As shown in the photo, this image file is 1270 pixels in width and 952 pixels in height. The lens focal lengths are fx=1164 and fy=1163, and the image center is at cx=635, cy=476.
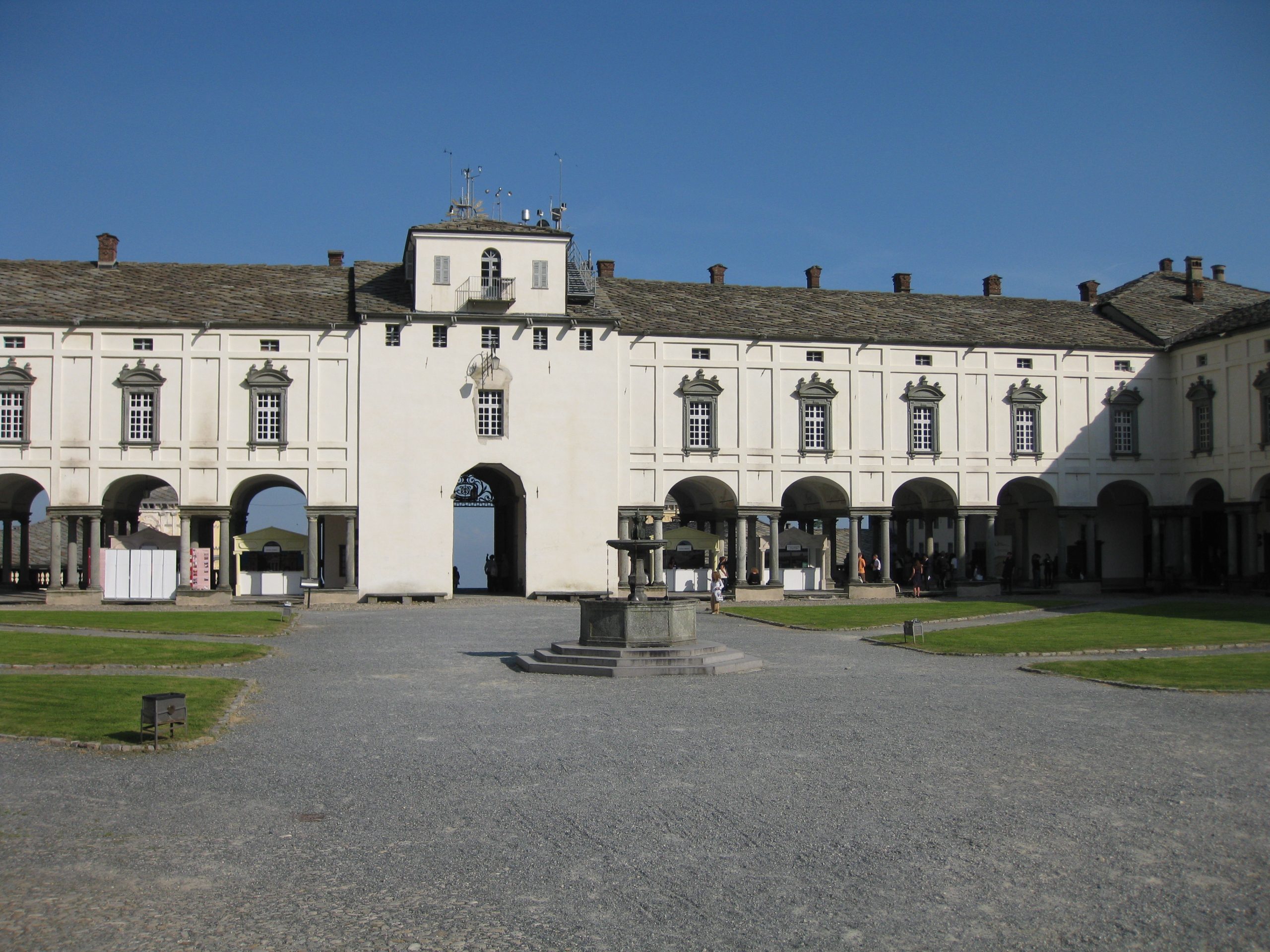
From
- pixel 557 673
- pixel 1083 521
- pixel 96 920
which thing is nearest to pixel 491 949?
pixel 96 920

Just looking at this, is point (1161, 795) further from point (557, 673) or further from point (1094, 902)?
point (557, 673)

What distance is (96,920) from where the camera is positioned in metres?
7.31

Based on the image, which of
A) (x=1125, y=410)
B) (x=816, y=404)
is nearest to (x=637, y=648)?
(x=816, y=404)

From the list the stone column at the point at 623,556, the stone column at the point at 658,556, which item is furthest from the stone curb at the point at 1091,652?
the stone column at the point at 658,556

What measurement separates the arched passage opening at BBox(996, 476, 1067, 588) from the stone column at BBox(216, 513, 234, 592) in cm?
2946

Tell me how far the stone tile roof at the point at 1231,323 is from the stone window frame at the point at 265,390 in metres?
33.8

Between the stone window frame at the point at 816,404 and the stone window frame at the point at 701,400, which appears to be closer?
the stone window frame at the point at 701,400

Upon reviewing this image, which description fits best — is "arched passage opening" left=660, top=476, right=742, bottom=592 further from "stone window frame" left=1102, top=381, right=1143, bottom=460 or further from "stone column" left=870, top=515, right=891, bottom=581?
"stone window frame" left=1102, top=381, right=1143, bottom=460

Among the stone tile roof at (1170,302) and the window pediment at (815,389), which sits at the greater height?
the stone tile roof at (1170,302)

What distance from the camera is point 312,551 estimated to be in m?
40.2

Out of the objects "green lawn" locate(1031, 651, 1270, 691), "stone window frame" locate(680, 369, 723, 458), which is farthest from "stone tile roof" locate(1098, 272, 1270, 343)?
"green lawn" locate(1031, 651, 1270, 691)

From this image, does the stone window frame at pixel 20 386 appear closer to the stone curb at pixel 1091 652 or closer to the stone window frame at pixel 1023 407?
the stone curb at pixel 1091 652

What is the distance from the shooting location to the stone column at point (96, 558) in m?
38.4

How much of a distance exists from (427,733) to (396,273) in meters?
32.1
